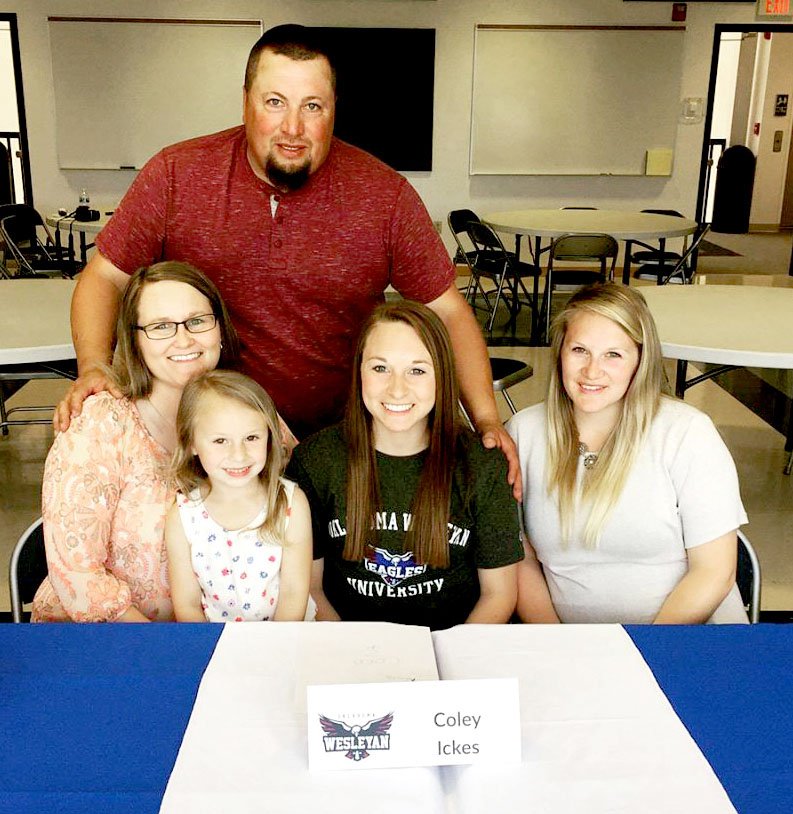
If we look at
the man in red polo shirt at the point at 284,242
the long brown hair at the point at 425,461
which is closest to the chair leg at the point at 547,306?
the man in red polo shirt at the point at 284,242

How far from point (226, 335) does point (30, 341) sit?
143 centimetres

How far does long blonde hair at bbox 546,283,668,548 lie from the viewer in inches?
69.6

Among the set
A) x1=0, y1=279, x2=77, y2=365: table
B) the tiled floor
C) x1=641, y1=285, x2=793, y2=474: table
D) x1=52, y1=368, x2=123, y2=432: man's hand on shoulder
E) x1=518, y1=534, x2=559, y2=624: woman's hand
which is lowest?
the tiled floor

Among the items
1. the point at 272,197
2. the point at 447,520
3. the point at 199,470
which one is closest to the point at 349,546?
the point at 447,520

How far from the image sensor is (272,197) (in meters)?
2.19

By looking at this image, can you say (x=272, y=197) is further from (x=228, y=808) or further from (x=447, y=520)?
(x=228, y=808)

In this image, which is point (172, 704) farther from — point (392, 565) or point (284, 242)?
point (284, 242)

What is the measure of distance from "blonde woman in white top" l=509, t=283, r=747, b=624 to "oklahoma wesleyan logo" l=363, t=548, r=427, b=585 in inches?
11.4

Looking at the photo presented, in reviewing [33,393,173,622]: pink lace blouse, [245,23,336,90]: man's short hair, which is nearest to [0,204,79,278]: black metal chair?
[245,23,336,90]: man's short hair

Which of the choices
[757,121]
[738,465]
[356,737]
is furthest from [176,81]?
[757,121]

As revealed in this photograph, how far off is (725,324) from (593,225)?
3.27 meters

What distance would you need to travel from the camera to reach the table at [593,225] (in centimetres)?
609

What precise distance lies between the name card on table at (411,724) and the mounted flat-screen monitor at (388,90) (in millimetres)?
7927

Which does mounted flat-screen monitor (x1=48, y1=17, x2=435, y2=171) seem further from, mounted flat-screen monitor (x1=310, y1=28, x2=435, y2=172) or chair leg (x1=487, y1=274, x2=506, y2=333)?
chair leg (x1=487, y1=274, x2=506, y2=333)
